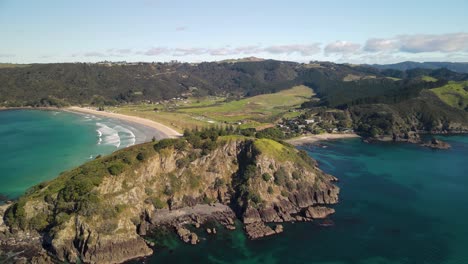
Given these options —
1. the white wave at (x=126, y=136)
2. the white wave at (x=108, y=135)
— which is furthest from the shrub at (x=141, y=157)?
the white wave at (x=108, y=135)

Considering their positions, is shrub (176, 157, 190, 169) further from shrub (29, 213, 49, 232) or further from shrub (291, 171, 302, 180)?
shrub (29, 213, 49, 232)

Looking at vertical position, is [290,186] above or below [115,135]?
below

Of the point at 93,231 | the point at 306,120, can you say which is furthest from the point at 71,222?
the point at 306,120

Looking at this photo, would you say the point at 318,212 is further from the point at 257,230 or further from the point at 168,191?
the point at 168,191

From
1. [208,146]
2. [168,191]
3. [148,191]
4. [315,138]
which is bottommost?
[315,138]

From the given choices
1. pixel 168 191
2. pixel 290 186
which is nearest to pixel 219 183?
pixel 168 191

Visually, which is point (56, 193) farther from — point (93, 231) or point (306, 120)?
point (306, 120)

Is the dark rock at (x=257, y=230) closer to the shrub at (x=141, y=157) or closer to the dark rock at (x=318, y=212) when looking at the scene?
the dark rock at (x=318, y=212)

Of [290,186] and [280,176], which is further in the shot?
[280,176]
